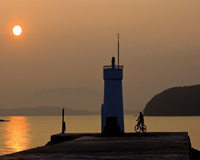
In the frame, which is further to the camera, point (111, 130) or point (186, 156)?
point (111, 130)

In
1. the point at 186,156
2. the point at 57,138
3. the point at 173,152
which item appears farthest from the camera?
the point at 57,138

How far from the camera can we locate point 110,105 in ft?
115

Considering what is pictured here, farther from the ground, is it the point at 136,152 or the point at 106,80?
the point at 106,80

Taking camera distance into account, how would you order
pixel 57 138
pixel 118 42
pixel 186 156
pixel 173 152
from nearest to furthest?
pixel 186 156 < pixel 173 152 < pixel 57 138 < pixel 118 42

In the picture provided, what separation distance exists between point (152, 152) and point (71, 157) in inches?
123

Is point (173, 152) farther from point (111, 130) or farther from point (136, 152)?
point (111, 130)

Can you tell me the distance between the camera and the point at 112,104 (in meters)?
34.9

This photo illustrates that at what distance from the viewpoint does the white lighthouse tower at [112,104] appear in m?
34.9

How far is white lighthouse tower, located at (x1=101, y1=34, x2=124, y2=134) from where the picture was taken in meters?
34.9

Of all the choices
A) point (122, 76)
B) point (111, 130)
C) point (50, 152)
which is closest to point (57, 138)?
point (111, 130)

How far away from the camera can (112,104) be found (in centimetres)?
3488

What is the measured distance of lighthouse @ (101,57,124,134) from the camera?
3488 centimetres

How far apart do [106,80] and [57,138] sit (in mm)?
5419

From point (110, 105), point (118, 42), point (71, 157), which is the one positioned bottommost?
point (71, 157)
